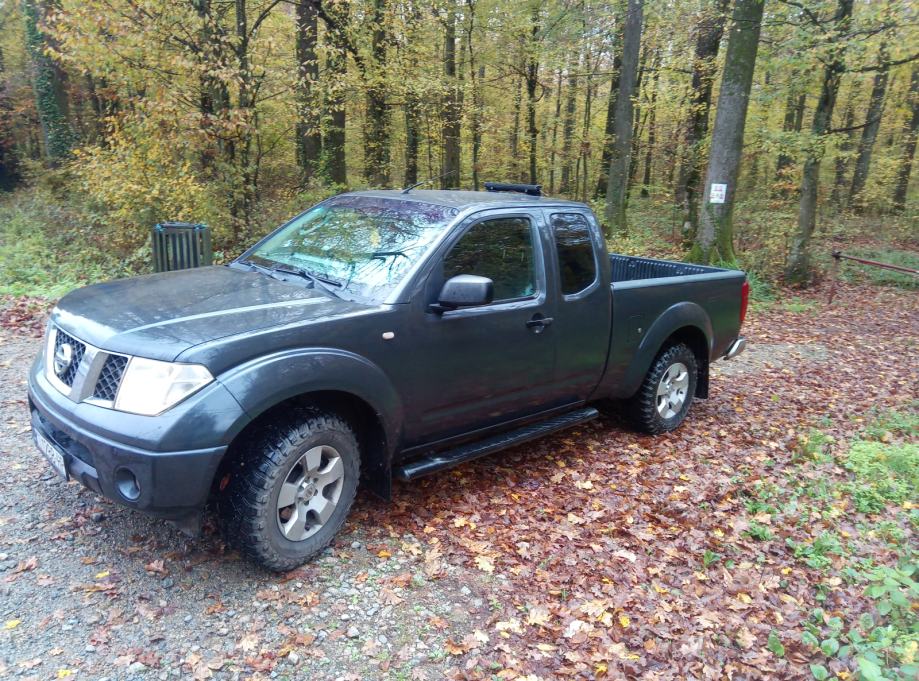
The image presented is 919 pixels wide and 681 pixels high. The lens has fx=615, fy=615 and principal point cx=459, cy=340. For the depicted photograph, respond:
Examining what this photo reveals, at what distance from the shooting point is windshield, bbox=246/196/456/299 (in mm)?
3617

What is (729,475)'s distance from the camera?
16.2ft

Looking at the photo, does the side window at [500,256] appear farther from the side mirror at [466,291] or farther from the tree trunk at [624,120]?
the tree trunk at [624,120]

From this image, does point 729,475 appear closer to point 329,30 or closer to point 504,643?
point 504,643

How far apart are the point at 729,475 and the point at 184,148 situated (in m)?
8.76

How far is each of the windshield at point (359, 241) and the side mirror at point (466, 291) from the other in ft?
0.93

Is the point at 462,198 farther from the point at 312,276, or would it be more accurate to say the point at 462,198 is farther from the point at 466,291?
the point at 312,276

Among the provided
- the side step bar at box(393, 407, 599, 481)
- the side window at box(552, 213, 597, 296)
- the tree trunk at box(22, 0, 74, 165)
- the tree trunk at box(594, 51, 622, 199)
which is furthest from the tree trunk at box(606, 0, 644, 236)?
the tree trunk at box(22, 0, 74, 165)

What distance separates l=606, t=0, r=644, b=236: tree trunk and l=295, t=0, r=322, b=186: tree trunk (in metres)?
6.75

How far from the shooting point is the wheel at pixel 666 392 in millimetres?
5305

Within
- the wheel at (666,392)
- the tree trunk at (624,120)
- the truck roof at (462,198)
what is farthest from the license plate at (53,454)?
the tree trunk at (624,120)

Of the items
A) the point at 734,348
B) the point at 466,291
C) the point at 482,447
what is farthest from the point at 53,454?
the point at 734,348

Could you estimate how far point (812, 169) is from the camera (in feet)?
43.1

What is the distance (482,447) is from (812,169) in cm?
1253

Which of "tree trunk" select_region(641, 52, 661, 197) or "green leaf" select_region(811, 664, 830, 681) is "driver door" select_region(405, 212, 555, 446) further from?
"tree trunk" select_region(641, 52, 661, 197)
